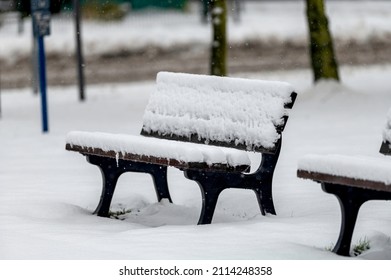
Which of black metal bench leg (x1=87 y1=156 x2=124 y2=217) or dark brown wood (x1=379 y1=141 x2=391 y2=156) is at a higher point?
dark brown wood (x1=379 y1=141 x2=391 y2=156)

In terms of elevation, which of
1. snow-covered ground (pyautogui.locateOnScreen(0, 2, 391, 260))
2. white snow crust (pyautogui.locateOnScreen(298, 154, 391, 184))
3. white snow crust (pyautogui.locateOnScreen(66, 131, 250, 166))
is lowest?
snow-covered ground (pyautogui.locateOnScreen(0, 2, 391, 260))

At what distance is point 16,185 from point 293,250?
11.5 feet

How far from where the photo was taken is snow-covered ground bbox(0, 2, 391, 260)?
23.1 ft

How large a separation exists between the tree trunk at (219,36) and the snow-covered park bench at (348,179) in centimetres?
1009

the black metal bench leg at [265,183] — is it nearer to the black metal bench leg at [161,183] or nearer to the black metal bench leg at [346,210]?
the black metal bench leg at [161,183]

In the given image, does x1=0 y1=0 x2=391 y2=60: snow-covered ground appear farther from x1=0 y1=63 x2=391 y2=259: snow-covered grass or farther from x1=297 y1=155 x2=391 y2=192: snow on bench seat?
x1=297 y1=155 x2=391 y2=192: snow on bench seat

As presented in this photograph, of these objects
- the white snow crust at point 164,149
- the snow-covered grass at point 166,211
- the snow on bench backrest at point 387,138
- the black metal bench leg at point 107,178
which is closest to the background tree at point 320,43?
the snow-covered grass at point 166,211

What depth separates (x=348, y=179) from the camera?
682 centimetres

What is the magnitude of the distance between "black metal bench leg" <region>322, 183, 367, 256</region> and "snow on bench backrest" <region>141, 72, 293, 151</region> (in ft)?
2.96

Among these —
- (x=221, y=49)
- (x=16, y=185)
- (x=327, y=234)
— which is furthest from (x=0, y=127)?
(x=327, y=234)

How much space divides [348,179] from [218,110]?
169 centimetres

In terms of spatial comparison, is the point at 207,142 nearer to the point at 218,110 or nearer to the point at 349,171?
the point at 218,110

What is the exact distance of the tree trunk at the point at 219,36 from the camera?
16984mm

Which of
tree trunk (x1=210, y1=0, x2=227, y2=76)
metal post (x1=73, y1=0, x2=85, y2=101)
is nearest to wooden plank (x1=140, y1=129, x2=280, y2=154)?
metal post (x1=73, y1=0, x2=85, y2=101)
